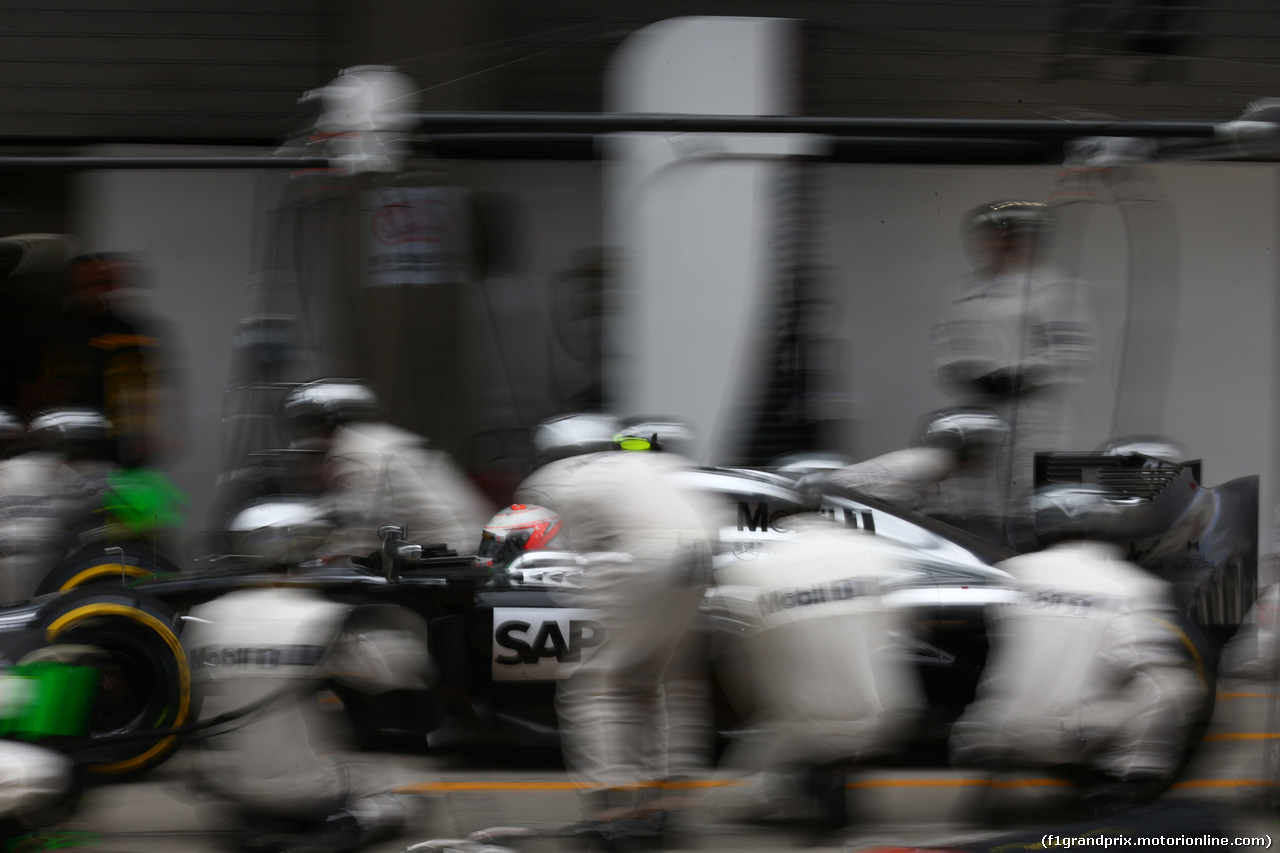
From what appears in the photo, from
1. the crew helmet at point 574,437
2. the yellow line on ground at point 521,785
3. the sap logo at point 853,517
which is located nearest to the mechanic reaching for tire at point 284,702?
the yellow line on ground at point 521,785

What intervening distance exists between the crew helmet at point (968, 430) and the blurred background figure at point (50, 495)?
351cm

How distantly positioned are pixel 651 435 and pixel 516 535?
1205 millimetres

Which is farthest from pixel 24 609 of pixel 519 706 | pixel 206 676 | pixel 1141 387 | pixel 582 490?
pixel 1141 387

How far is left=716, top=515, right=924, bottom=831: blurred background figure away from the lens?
3.38 meters

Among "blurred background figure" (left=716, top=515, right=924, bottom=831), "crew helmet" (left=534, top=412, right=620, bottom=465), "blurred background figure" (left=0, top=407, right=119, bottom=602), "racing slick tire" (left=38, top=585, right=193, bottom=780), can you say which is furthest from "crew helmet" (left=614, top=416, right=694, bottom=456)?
"blurred background figure" (left=0, top=407, right=119, bottom=602)

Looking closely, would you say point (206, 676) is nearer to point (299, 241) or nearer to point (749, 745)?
point (749, 745)

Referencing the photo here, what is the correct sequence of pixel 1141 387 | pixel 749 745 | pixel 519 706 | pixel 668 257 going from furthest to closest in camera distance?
pixel 1141 387
pixel 668 257
pixel 519 706
pixel 749 745

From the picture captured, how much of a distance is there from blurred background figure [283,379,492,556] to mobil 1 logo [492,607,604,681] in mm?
334

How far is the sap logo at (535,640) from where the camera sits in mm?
4484

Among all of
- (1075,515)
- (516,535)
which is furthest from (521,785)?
(1075,515)

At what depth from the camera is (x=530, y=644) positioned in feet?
14.8

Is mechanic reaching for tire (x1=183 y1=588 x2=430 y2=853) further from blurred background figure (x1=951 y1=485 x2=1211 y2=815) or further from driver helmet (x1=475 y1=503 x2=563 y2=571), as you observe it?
blurred background figure (x1=951 y1=485 x2=1211 y2=815)

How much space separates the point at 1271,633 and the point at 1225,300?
16.4 feet

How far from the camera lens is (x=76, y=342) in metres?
A: 6.12
